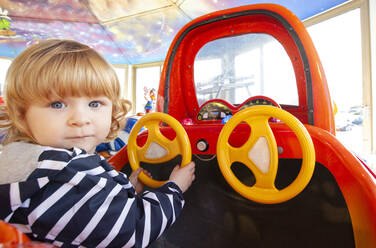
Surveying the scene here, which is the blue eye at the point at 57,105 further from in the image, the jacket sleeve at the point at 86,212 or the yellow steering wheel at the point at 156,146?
the yellow steering wheel at the point at 156,146

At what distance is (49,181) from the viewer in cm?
37

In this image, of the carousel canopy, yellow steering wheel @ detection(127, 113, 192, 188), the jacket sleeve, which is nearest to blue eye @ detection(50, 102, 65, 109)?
the jacket sleeve

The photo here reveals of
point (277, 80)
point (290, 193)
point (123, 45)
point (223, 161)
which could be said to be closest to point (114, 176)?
point (223, 161)

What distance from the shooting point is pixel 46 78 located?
446mm

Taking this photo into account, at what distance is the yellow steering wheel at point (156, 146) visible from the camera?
1.95 feet

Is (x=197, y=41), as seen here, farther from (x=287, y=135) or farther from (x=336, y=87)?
(x=336, y=87)

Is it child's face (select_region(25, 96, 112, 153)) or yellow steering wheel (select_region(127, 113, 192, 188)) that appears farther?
yellow steering wheel (select_region(127, 113, 192, 188))

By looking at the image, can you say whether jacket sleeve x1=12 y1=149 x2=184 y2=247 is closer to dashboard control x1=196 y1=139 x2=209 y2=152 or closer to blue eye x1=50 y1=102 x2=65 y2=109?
blue eye x1=50 y1=102 x2=65 y2=109

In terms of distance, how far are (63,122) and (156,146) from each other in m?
0.29

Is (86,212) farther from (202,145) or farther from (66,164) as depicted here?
(202,145)

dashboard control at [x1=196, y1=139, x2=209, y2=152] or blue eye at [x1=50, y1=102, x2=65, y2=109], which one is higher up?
blue eye at [x1=50, y1=102, x2=65, y2=109]

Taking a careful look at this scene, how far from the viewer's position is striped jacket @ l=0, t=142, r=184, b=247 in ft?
1.17

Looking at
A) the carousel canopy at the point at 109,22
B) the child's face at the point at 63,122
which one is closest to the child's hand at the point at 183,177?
the child's face at the point at 63,122

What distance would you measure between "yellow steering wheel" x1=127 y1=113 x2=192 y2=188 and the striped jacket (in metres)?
0.21
